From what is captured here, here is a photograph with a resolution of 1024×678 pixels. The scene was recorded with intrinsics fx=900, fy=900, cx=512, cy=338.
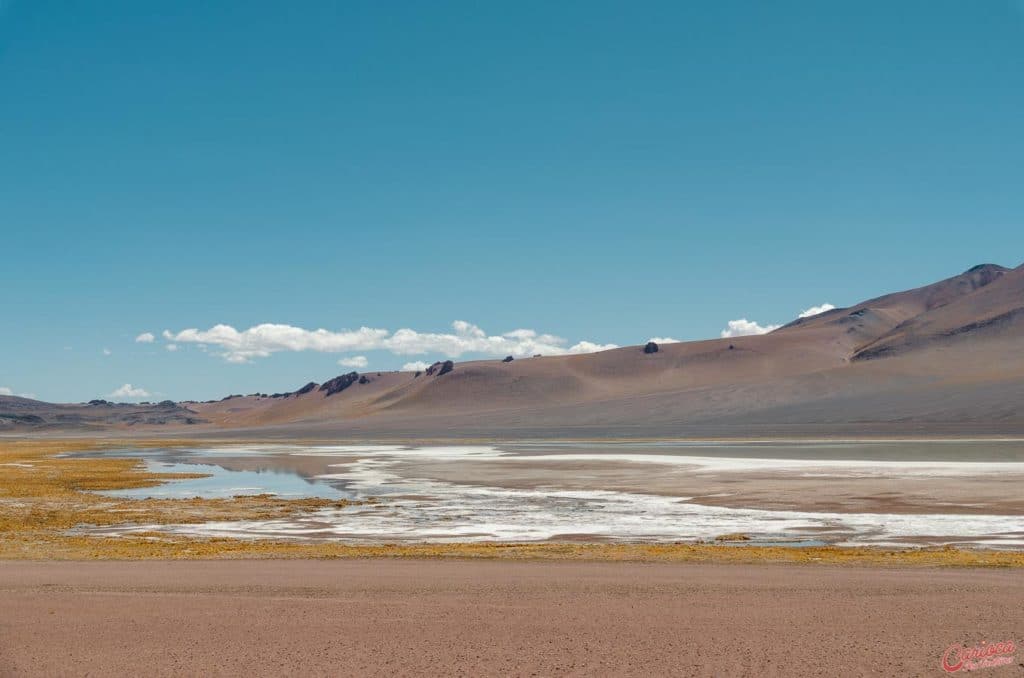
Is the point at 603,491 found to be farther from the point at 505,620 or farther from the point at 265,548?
the point at 505,620

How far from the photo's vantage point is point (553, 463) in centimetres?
6109

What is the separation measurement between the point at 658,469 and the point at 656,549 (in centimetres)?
3375

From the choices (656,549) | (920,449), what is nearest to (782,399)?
(920,449)

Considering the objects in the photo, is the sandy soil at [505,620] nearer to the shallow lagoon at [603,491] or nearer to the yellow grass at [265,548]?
the yellow grass at [265,548]

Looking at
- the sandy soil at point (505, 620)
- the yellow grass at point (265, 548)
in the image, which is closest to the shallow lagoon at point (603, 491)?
the yellow grass at point (265, 548)

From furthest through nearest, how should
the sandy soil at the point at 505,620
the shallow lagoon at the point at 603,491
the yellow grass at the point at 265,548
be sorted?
the shallow lagoon at the point at 603,491 → the yellow grass at the point at 265,548 → the sandy soil at the point at 505,620

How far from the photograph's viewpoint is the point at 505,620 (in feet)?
43.4

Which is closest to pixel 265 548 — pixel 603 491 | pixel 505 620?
pixel 505 620

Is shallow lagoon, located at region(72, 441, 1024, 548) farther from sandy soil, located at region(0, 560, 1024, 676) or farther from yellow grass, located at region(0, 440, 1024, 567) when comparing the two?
sandy soil, located at region(0, 560, 1024, 676)

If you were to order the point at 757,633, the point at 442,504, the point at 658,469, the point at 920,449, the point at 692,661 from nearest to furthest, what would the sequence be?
1. the point at 692,661
2. the point at 757,633
3. the point at 442,504
4. the point at 658,469
5. the point at 920,449

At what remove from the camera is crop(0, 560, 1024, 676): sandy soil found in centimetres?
1127

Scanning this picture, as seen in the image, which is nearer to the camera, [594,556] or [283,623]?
[283,623]

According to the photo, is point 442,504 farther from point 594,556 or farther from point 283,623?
point 283,623

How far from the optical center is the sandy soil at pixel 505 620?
1127 centimetres
